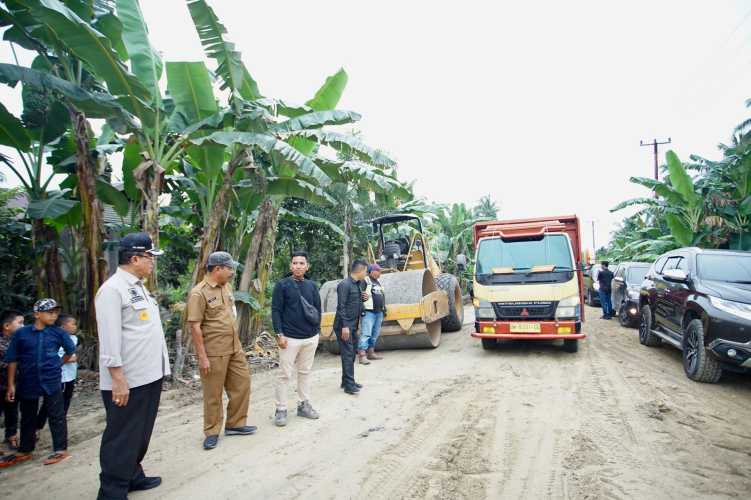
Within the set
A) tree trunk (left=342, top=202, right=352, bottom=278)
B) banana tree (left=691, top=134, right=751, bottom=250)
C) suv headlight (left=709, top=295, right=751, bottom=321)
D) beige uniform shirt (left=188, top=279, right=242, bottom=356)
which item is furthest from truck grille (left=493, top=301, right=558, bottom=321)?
banana tree (left=691, top=134, right=751, bottom=250)

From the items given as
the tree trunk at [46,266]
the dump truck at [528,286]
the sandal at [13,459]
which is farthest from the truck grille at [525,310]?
the tree trunk at [46,266]

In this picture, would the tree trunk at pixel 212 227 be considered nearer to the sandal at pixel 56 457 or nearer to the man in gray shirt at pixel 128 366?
the sandal at pixel 56 457

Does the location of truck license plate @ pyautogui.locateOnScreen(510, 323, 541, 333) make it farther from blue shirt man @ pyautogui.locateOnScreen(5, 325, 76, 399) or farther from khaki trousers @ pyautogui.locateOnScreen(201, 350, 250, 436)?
blue shirt man @ pyautogui.locateOnScreen(5, 325, 76, 399)

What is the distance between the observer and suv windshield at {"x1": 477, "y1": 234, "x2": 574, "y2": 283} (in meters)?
7.68

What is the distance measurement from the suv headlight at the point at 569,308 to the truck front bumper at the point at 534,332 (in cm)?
10

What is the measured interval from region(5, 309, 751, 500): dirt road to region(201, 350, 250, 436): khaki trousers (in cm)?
22

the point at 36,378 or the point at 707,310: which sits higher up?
the point at 707,310

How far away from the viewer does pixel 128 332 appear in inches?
121

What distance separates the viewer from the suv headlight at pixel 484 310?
7617mm

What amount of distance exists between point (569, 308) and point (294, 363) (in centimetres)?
473

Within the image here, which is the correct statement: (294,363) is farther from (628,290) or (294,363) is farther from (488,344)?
(628,290)

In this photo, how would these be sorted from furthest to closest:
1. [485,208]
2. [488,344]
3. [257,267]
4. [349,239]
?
[485,208] → [349,239] → [257,267] → [488,344]

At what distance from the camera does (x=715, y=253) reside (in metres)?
6.63

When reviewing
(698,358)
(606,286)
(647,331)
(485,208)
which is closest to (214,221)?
(698,358)
